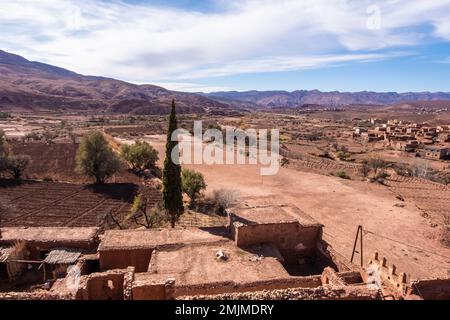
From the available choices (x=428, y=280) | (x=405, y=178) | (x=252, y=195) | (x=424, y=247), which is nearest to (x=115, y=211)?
(x=252, y=195)

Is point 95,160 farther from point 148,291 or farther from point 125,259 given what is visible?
point 148,291

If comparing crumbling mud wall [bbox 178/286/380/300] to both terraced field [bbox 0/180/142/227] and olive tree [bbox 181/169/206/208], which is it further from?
olive tree [bbox 181/169/206/208]

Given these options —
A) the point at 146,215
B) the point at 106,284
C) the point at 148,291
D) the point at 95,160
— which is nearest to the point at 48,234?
the point at 146,215

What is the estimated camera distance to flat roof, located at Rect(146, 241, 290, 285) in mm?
14422

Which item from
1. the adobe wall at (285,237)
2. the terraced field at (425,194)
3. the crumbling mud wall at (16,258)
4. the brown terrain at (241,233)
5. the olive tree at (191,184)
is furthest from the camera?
the terraced field at (425,194)

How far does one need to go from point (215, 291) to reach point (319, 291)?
4.20m

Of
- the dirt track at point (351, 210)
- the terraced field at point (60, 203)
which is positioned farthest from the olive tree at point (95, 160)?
the dirt track at point (351, 210)

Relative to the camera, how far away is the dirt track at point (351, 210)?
22.2 metres

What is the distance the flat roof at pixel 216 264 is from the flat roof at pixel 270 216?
1385 millimetres

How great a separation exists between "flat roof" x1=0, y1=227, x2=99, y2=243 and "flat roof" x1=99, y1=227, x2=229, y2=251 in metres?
1.15

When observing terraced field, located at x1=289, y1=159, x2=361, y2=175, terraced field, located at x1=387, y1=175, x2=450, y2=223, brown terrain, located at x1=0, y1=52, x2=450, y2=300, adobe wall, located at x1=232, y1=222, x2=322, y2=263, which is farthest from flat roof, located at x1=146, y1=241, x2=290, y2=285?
terraced field, located at x1=289, y1=159, x2=361, y2=175

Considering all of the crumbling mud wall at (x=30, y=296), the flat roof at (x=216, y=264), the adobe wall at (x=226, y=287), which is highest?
the crumbling mud wall at (x=30, y=296)

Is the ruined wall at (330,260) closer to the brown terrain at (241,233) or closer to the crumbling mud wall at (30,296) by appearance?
the brown terrain at (241,233)
